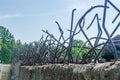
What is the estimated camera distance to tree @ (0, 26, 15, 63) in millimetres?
58281

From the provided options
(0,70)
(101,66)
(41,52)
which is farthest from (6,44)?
(101,66)

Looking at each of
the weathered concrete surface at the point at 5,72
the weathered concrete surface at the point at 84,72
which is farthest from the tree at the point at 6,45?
the weathered concrete surface at the point at 84,72

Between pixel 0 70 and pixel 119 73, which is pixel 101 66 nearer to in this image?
pixel 119 73

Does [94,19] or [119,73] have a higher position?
[94,19]

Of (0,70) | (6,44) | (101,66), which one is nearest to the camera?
(101,66)

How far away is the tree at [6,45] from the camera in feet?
191

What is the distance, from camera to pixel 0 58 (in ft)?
188

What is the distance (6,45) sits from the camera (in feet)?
200

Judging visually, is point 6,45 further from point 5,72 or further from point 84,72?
point 84,72

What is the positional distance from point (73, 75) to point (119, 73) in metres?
1.10

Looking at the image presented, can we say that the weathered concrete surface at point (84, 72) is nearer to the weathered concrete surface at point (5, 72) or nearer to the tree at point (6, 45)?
the weathered concrete surface at point (5, 72)

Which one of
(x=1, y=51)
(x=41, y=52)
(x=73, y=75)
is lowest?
(x=73, y=75)

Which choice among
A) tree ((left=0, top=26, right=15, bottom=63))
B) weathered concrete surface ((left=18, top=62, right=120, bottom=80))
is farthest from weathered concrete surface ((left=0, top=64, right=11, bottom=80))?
tree ((left=0, top=26, right=15, bottom=63))

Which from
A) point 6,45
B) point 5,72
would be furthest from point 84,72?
point 6,45
